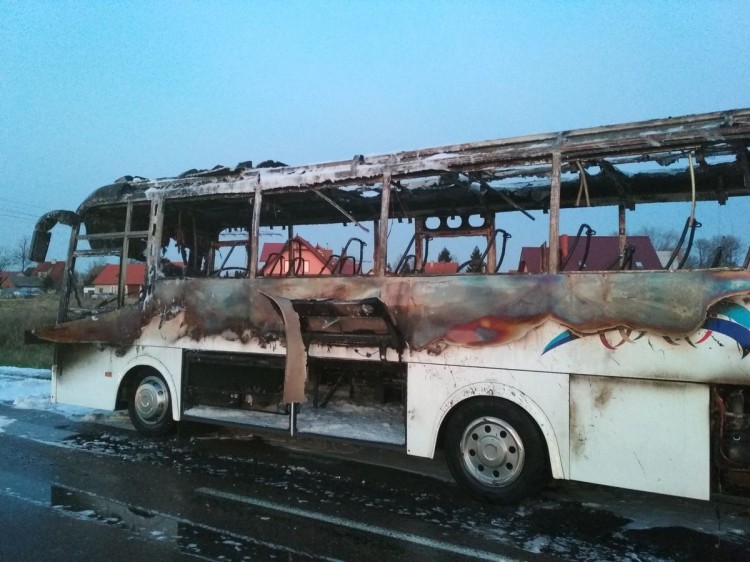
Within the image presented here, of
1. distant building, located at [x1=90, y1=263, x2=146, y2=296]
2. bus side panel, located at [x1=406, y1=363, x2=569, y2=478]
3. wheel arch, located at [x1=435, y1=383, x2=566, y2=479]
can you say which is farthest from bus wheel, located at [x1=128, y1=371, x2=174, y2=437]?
wheel arch, located at [x1=435, y1=383, x2=566, y2=479]

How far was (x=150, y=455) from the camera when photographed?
21.3 feet

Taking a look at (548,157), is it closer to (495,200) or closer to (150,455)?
(495,200)

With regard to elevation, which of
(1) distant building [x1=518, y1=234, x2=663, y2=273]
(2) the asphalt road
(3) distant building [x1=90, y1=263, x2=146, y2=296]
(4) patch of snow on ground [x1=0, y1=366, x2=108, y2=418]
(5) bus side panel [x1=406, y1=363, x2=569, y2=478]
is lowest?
(2) the asphalt road

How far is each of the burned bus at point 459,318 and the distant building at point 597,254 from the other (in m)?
0.03

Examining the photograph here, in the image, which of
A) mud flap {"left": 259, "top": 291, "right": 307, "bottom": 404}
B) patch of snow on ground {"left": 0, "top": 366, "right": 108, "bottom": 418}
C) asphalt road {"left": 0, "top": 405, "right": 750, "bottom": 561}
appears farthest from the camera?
patch of snow on ground {"left": 0, "top": 366, "right": 108, "bottom": 418}

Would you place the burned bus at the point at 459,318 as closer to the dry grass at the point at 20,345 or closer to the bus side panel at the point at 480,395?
the bus side panel at the point at 480,395

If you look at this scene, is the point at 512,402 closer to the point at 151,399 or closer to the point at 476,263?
the point at 476,263

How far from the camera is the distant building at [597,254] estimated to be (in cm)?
517

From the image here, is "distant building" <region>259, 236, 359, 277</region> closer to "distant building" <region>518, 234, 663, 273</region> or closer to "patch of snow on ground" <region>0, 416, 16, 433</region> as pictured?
"distant building" <region>518, 234, 663, 273</region>

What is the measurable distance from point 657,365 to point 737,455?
86cm

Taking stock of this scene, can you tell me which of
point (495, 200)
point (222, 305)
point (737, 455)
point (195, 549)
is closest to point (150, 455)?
point (222, 305)

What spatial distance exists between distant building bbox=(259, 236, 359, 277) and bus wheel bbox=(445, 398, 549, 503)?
2630 mm

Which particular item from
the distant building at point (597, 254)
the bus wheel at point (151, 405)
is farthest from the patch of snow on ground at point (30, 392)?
the distant building at point (597, 254)

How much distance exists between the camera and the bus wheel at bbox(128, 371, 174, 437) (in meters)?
7.04
